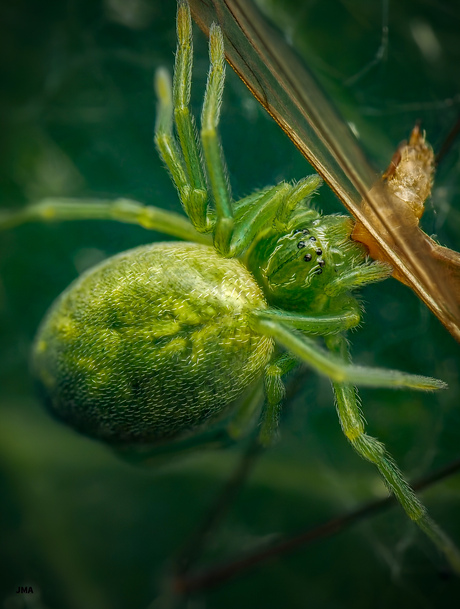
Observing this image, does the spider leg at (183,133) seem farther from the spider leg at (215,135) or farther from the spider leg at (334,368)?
the spider leg at (334,368)

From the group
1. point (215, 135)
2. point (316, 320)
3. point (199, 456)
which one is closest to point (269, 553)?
point (199, 456)

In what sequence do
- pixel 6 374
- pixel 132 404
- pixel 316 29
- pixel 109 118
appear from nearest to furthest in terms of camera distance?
pixel 132 404
pixel 316 29
pixel 109 118
pixel 6 374

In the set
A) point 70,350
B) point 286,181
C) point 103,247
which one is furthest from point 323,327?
point 103,247

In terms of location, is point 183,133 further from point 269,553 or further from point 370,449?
point 269,553

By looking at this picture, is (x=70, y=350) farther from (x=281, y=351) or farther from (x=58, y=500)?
(x=58, y=500)

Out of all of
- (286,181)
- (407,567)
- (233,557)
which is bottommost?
(407,567)

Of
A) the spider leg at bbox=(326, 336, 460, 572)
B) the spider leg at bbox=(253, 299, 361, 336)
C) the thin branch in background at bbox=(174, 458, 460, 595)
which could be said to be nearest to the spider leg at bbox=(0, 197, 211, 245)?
the spider leg at bbox=(253, 299, 361, 336)

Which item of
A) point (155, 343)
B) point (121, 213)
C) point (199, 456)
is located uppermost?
point (121, 213)
